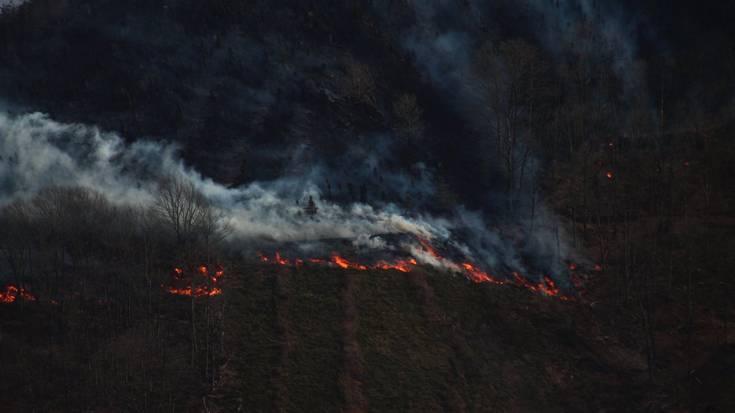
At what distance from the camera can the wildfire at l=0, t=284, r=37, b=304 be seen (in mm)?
48719

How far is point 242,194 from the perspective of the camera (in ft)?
210

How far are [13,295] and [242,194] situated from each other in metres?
24.0

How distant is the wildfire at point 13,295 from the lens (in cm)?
4872

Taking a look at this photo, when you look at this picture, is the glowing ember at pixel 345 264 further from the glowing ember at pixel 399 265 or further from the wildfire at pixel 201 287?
the wildfire at pixel 201 287

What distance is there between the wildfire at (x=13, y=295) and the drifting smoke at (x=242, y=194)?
45.4ft

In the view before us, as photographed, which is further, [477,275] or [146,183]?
[146,183]

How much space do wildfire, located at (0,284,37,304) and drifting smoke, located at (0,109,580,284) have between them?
13.8m

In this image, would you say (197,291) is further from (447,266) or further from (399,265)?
(447,266)

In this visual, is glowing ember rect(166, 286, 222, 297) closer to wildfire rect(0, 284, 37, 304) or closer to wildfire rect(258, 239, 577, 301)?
wildfire rect(258, 239, 577, 301)

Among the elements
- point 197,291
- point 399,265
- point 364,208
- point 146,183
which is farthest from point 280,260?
point 146,183

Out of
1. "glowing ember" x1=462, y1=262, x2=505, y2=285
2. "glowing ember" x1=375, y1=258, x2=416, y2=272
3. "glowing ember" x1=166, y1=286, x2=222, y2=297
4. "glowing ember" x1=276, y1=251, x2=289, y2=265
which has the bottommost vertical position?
"glowing ember" x1=166, y1=286, x2=222, y2=297

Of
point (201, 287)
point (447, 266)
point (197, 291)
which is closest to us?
point (197, 291)

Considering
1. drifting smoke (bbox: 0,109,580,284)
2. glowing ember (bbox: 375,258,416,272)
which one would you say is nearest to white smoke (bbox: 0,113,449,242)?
drifting smoke (bbox: 0,109,580,284)

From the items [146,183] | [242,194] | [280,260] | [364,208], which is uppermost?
[146,183]
